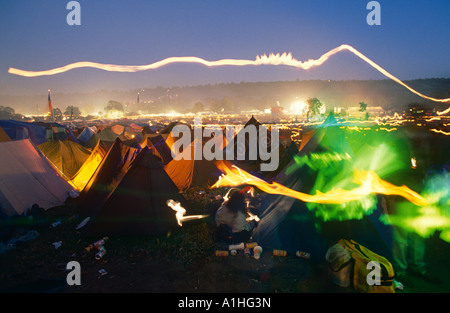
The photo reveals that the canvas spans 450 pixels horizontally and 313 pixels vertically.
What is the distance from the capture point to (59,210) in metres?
9.67

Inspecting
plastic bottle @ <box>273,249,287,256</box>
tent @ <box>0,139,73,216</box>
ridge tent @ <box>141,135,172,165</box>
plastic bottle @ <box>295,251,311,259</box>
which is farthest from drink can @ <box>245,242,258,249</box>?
ridge tent @ <box>141,135,172,165</box>

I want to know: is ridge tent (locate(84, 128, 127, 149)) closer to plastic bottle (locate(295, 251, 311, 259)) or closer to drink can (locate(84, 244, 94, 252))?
drink can (locate(84, 244, 94, 252))

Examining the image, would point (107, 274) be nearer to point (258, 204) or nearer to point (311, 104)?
point (258, 204)

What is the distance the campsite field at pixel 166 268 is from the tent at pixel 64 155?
6452 mm

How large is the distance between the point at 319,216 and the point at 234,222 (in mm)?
2394

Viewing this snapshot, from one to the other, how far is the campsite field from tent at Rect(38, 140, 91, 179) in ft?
21.2

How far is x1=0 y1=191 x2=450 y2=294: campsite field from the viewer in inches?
213

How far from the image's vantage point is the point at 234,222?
7434mm

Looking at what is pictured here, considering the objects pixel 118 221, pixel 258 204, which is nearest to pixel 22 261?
pixel 118 221

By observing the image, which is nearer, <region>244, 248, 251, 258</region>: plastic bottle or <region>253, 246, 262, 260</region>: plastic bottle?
<region>253, 246, 262, 260</region>: plastic bottle
